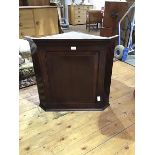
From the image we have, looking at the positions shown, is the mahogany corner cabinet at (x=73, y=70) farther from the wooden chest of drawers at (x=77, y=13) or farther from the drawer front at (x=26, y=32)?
the wooden chest of drawers at (x=77, y=13)

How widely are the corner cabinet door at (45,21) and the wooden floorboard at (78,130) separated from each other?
83.6 inches

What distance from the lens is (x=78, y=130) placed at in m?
1.74

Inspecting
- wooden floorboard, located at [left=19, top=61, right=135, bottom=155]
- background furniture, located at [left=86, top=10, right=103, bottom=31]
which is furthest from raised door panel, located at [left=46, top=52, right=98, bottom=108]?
background furniture, located at [left=86, top=10, right=103, bottom=31]

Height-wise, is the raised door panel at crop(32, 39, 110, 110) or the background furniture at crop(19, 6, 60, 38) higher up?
the background furniture at crop(19, 6, 60, 38)

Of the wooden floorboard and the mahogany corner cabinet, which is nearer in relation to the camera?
the wooden floorboard

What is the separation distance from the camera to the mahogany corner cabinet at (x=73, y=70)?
1.72 m

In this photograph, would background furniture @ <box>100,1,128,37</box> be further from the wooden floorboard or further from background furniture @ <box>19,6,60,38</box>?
the wooden floorboard

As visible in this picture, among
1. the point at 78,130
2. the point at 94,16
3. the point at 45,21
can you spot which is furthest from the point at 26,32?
the point at 94,16

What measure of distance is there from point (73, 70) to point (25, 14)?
2.44 meters

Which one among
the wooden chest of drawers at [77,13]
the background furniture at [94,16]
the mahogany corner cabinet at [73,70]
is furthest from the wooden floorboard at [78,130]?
the wooden chest of drawers at [77,13]

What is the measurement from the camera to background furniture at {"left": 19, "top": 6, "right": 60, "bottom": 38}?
3.76 meters

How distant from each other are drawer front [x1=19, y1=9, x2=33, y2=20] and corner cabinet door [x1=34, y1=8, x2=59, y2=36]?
10 centimetres
